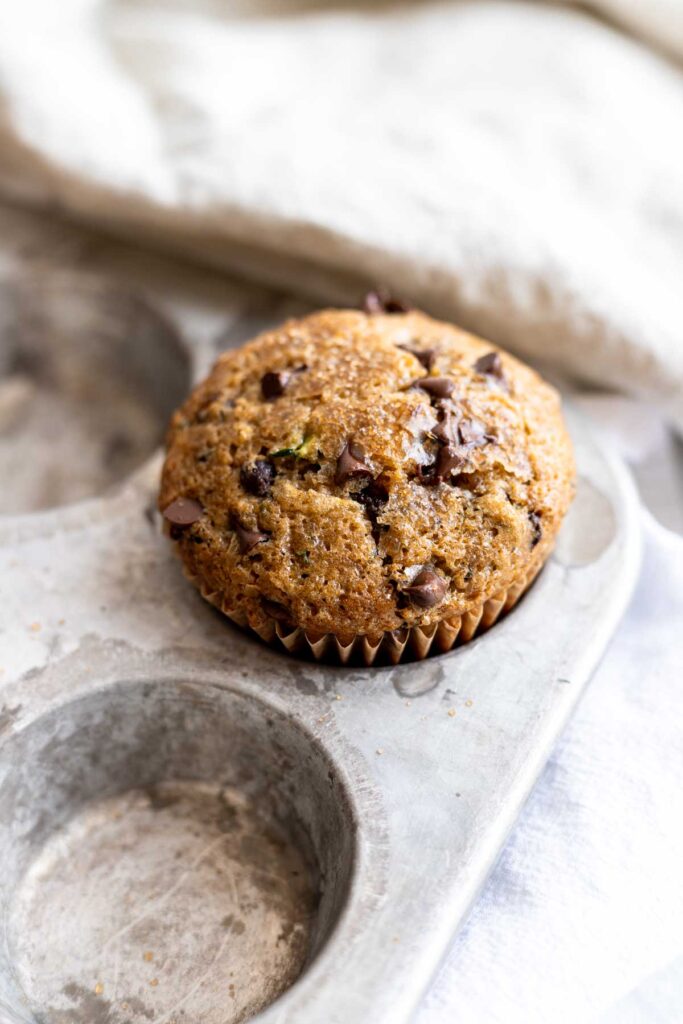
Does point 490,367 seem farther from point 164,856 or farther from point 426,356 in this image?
point 164,856

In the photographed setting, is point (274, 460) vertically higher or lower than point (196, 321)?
higher

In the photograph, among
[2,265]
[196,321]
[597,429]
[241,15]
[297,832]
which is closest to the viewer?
[297,832]

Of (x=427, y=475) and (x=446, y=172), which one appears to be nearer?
(x=427, y=475)

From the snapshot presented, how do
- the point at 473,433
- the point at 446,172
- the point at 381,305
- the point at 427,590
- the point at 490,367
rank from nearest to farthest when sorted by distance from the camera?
the point at 427,590 < the point at 473,433 < the point at 490,367 < the point at 381,305 < the point at 446,172

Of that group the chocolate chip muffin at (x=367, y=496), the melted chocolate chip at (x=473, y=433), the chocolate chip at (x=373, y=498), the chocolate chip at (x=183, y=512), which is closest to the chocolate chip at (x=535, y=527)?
the chocolate chip muffin at (x=367, y=496)

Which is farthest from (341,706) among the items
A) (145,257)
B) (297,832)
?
(145,257)

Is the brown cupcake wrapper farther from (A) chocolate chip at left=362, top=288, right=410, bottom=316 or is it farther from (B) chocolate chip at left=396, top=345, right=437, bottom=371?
(A) chocolate chip at left=362, top=288, right=410, bottom=316

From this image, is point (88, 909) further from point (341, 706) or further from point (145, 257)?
point (145, 257)

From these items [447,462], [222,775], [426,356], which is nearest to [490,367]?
[426,356]
